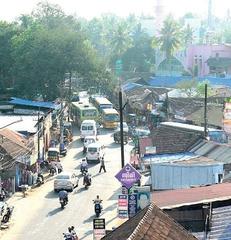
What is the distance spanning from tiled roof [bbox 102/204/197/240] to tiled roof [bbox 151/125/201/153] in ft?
66.0

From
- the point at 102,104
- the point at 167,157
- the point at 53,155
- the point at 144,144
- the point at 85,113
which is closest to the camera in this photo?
the point at 167,157

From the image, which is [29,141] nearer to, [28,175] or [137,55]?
[28,175]

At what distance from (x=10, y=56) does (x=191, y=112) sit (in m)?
25.2

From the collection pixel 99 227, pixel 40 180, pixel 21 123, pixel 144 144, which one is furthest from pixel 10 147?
pixel 99 227

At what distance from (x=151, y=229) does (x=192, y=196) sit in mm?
5181

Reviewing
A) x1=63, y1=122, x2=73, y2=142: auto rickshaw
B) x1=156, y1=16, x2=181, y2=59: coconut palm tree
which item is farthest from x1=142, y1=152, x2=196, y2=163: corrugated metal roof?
x1=156, y1=16, x2=181, y2=59: coconut palm tree

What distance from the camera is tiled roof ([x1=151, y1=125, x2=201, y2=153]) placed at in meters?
34.4

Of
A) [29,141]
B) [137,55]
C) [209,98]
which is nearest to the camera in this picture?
[29,141]

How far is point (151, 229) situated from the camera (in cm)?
1313

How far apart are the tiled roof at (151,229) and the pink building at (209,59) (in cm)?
7473

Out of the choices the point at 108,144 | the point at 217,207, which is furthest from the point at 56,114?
the point at 217,207

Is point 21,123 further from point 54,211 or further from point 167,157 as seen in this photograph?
point 167,157

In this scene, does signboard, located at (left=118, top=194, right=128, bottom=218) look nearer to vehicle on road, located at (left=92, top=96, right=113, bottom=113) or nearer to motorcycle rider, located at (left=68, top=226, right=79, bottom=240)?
motorcycle rider, located at (left=68, top=226, right=79, bottom=240)

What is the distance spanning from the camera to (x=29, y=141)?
36750 millimetres
